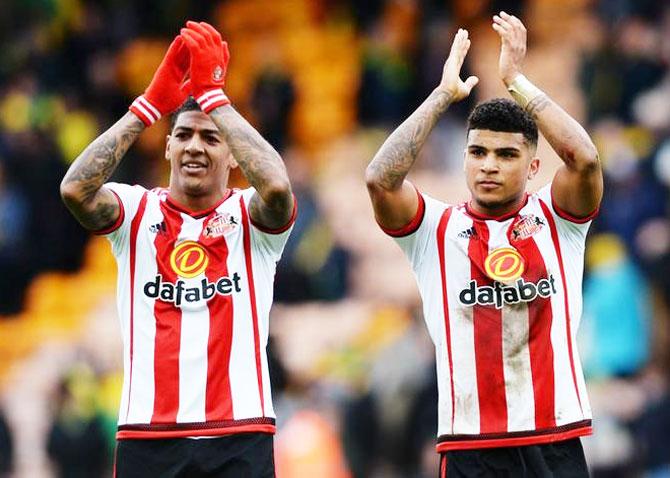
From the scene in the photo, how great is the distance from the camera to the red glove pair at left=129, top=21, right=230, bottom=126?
873cm

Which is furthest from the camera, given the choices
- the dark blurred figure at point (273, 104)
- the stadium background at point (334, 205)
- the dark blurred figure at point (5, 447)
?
the dark blurred figure at point (273, 104)

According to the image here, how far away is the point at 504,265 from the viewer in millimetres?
8656

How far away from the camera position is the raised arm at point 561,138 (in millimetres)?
8539

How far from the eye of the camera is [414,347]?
49.2 feet

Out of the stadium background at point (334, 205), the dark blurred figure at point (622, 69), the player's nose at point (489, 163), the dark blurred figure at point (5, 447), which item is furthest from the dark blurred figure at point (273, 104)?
the player's nose at point (489, 163)

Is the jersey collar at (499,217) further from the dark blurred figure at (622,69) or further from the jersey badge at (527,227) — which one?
the dark blurred figure at (622,69)

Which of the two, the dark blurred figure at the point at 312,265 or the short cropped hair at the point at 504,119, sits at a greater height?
the dark blurred figure at the point at 312,265

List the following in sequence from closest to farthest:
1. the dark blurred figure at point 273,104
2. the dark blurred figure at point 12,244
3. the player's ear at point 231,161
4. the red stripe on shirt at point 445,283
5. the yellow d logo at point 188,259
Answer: the red stripe on shirt at point 445,283 → the yellow d logo at point 188,259 → the player's ear at point 231,161 → the dark blurred figure at point 12,244 → the dark blurred figure at point 273,104

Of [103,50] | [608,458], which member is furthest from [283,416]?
[103,50]

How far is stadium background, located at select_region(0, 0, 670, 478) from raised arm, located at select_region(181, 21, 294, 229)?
5057 millimetres

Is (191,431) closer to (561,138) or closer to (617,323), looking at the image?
(561,138)

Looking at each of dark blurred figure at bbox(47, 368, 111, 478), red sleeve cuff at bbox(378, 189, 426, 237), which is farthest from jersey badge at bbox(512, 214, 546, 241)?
dark blurred figure at bbox(47, 368, 111, 478)

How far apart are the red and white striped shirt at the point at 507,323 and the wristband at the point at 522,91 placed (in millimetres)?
475

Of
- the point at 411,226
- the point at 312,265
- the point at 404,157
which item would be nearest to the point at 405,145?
the point at 404,157
